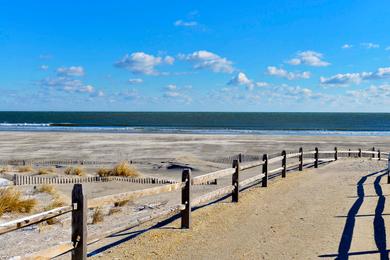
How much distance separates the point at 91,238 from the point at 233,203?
18.9ft

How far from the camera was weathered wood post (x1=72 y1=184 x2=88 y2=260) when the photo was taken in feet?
18.2

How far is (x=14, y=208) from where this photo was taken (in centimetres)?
1099

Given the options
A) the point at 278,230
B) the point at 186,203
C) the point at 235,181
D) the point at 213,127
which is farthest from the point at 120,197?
the point at 213,127

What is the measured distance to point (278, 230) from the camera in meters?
8.44

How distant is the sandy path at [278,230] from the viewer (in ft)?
23.0

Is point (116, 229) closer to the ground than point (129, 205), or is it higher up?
higher up

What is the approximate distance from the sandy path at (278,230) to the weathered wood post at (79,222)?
1.19 metres

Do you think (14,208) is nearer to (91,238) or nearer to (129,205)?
(129,205)

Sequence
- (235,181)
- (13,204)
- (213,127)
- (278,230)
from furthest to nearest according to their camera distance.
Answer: (213,127), (235,181), (13,204), (278,230)

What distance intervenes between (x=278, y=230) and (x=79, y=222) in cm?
441

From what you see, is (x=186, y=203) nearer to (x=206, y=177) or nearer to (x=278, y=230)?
(x=206, y=177)

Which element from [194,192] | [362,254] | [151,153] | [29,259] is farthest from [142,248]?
[151,153]

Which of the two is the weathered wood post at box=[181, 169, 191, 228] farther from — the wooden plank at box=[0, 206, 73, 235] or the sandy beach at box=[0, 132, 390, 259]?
the wooden plank at box=[0, 206, 73, 235]

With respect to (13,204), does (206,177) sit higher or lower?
higher
